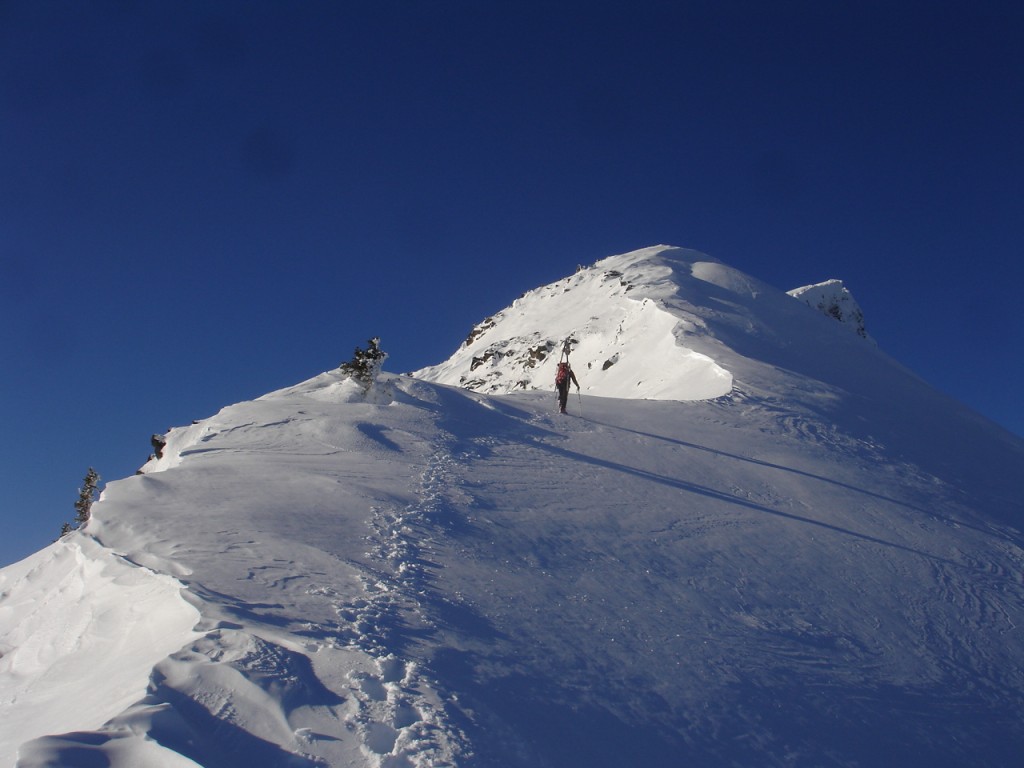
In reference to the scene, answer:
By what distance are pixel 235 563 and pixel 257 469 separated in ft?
13.4

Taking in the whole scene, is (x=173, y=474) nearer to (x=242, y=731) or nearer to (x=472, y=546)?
(x=472, y=546)

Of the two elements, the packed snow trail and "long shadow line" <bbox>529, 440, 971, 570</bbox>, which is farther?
"long shadow line" <bbox>529, 440, 971, 570</bbox>

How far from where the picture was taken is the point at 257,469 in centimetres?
1192

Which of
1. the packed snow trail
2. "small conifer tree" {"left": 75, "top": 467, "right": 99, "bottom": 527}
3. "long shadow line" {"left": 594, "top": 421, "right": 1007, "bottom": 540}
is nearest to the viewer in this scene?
the packed snow trail

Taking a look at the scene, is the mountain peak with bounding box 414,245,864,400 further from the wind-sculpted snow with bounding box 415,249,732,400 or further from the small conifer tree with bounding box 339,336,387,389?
the small conifer tree with bounding box 339,336,387,389

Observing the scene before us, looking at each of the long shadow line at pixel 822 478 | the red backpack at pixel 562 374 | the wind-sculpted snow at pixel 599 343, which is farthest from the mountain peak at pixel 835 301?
the long shadow line at pixel 822 478

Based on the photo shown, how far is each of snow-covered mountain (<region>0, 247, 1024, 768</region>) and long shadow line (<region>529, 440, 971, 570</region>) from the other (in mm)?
75

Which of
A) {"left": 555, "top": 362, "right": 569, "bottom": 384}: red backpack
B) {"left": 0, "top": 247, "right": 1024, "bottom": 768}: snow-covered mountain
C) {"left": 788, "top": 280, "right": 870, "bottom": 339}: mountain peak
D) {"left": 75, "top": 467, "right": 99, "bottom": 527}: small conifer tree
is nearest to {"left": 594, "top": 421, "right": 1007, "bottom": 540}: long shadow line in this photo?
{"left": 0, "top": 247, "right": 1024, "bottom": 768}: snow-covered mountain

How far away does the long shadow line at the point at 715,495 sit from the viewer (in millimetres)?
12070

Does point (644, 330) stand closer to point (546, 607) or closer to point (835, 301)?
point (835, 301)

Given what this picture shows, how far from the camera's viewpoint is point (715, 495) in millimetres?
13164

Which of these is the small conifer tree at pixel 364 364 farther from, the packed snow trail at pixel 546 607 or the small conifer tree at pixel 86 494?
the small conifer tree at pixel 86 494

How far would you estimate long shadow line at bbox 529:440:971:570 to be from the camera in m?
12.1

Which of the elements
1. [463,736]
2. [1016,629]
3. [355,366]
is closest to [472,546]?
[463,736]
